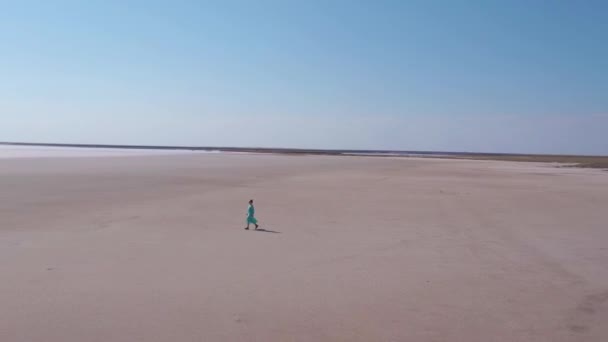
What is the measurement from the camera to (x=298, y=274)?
8656 mm

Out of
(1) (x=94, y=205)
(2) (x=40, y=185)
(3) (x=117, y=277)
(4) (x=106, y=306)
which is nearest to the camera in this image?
(4) (x=106, y=306)

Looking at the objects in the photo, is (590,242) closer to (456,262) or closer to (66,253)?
Answer: (456,262)

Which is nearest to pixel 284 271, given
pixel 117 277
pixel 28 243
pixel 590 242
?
pixel 117 277

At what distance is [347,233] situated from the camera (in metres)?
12.9

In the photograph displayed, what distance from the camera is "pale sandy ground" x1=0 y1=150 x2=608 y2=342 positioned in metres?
6.15

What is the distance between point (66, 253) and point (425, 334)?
7414 millimetres

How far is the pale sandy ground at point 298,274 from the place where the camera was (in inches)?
242

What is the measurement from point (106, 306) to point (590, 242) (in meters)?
11.4

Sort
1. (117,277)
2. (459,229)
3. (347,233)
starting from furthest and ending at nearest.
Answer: (459,229), (347,233), (117,277)

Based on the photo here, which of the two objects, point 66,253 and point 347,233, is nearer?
point 66,253

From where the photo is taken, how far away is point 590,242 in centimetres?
1205

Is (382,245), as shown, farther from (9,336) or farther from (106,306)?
(9,336)

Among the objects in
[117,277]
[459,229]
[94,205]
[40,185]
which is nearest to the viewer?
[117,277]

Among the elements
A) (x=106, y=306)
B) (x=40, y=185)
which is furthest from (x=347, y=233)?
(x=40, y=185)
